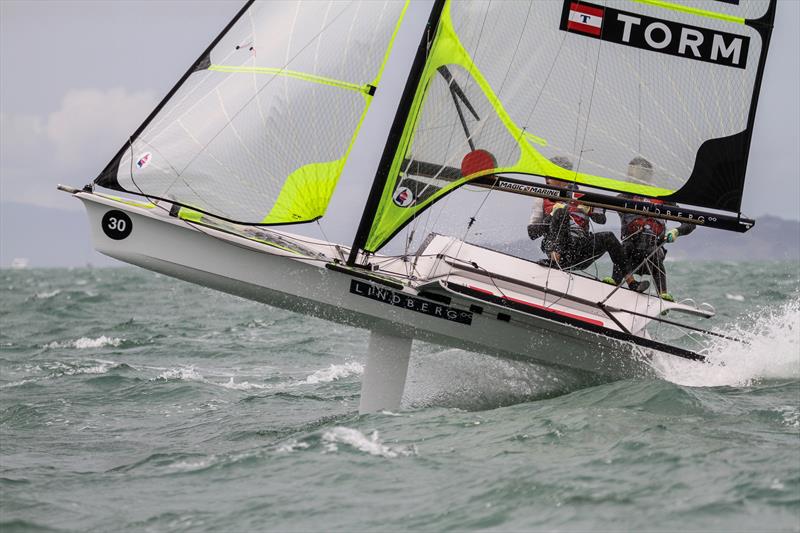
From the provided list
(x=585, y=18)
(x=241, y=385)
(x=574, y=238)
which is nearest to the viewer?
(x=585, y=18)

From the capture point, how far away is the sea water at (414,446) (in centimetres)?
588

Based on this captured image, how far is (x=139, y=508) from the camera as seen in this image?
640cm

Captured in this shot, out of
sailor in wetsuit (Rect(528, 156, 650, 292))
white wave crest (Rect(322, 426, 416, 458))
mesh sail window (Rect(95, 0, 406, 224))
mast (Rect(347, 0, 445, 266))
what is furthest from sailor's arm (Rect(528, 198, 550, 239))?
white wave crest (Rect(322, 426, 416, 458))

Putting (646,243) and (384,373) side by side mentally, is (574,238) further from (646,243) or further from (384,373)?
(384,373)

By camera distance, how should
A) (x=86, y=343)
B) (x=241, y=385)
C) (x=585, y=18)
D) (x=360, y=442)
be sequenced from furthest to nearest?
1. (x=86, y=343)
2. (x=241, y=385)
3. (x=585, y=18)
4. (x=360, y=442)

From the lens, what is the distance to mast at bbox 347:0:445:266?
8633mm

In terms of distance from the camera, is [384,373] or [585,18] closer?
[585,18]

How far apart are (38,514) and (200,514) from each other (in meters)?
1.08

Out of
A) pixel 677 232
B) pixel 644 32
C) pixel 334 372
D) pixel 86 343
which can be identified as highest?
pixel 644 32

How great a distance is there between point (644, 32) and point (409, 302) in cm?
300

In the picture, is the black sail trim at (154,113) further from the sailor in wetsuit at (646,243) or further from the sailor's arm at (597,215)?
the sailor in wetsuit at (646,243)

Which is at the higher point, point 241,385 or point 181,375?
point 241,385

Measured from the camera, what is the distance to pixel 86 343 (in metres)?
15.0

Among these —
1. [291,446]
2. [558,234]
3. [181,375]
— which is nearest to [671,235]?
[558,234]
